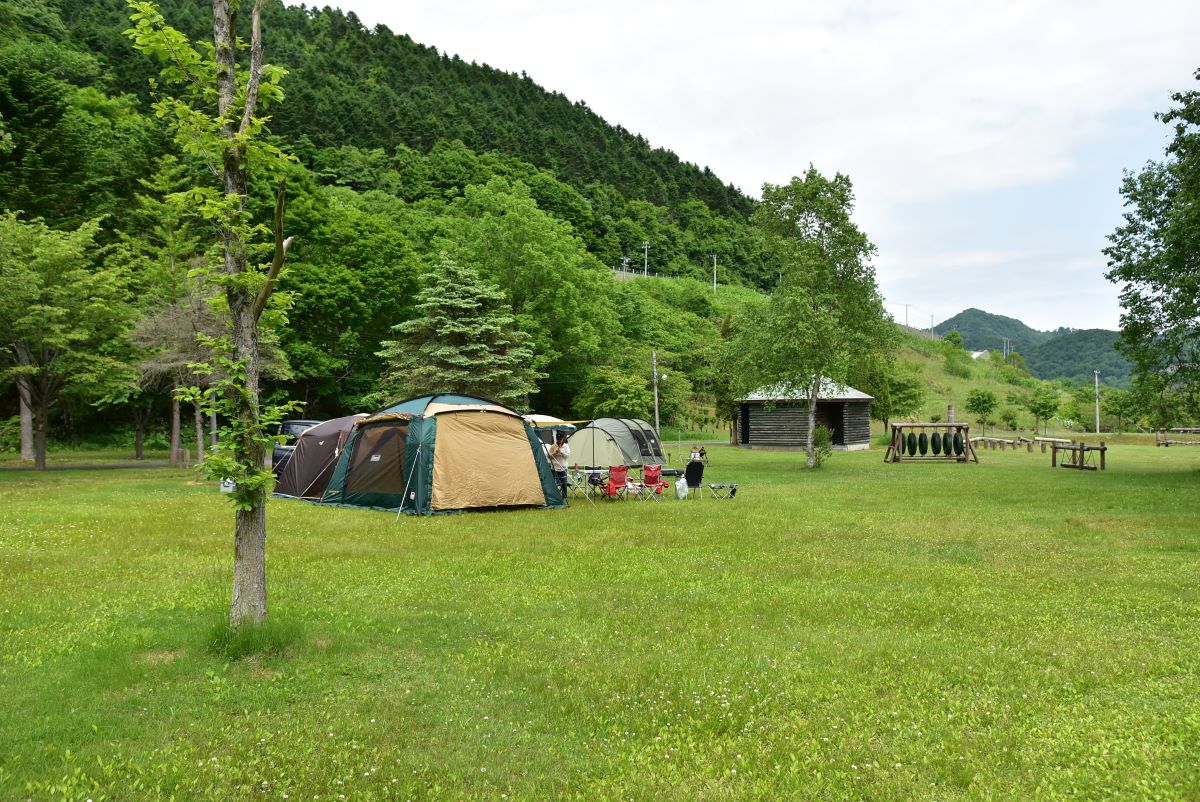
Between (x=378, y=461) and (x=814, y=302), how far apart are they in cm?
1752

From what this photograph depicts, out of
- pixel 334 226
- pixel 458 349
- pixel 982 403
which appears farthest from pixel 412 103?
pixel 982 403

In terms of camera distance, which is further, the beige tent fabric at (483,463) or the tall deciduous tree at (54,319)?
the tall deciduous tree at (54,319)

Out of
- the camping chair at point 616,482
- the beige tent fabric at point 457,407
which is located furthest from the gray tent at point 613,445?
the beige tent fabric at point 457,407

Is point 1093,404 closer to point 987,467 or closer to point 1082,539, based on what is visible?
point 987,467

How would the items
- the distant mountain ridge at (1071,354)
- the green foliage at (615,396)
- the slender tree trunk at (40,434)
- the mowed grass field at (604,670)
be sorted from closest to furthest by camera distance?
the mowed grass field at (604,670)
the slender tree trunk at (40,434)
the green foliage at (615,396)
the distant mountain ridge at (1071,354)

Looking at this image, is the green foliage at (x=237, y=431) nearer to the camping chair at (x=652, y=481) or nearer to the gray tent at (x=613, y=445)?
the camping chair at (x=652, y=481)

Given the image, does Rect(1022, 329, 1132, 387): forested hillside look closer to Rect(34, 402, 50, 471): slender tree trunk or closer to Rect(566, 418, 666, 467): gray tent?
Rect(566, 418, 666, 467): gray tent

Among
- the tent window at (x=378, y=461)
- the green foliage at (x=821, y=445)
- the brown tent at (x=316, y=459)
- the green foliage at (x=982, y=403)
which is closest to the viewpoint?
the tent window at (x=378, y=461)

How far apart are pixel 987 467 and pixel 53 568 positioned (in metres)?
26.8

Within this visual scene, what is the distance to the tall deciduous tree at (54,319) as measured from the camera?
61.9 ft

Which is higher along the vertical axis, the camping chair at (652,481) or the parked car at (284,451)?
the parked car at (284,451)

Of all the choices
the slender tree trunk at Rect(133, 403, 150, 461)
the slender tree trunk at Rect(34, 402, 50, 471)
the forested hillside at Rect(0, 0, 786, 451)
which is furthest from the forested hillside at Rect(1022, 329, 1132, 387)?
the slender tree trunk at Rect(34, 402, 50, 471)

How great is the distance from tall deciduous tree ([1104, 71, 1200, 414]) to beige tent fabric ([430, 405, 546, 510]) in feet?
56.1

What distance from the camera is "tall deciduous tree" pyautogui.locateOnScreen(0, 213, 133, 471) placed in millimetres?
18859
